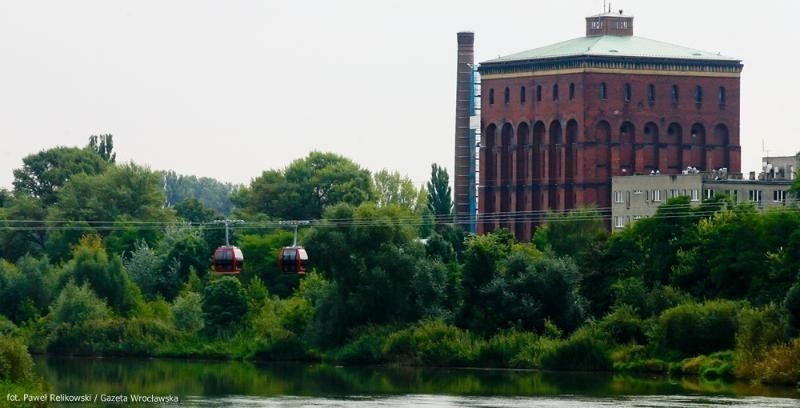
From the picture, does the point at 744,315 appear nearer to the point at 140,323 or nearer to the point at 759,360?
the point at 759,360

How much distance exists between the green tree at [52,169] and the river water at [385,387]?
72.2 metres

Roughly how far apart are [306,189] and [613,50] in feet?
92.2

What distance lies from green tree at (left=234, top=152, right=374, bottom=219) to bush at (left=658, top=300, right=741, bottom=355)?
70.1 metres

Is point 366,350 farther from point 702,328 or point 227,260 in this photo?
point 702,328

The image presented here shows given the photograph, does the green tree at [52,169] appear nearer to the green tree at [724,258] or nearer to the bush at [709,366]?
the green tree at [724,258]

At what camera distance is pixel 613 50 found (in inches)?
6078

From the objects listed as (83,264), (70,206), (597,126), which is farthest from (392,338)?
(70,206)

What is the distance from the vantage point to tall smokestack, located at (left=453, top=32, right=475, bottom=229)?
16238 cm

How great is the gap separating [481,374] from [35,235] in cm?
7123

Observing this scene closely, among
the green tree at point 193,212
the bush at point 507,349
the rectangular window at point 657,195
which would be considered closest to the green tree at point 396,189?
the green tree at point 193,212

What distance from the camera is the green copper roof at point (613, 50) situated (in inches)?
6063

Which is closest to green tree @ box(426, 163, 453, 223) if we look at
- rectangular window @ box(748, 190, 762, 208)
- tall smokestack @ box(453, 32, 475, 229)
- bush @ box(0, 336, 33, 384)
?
tall smokestack @ box(453, 32, 475, 229)

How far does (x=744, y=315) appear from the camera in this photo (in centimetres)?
9856

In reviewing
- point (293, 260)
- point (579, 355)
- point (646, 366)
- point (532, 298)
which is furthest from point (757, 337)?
point (293, 260)
